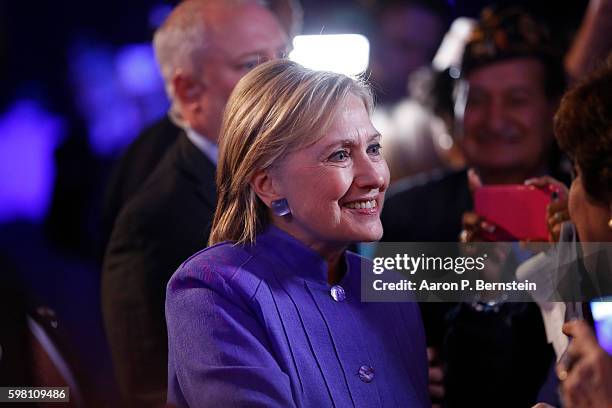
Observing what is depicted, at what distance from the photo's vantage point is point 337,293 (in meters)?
1.84

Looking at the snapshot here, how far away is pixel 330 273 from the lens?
1.89 meters

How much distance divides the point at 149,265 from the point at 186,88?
0.55 meters

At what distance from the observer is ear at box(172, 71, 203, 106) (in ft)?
8.38

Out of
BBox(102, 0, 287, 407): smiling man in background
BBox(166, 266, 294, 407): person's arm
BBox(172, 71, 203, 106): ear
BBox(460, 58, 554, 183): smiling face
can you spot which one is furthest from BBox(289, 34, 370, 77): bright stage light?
BBox(166, 266, 294, 407): person's arm

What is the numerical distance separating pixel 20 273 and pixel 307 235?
1.01 meters

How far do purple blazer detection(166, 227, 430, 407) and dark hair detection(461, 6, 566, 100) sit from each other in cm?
129

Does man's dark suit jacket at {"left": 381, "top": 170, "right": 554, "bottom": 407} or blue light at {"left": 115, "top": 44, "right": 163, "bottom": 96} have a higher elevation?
blue light at {"left": 115, "top": 44, "right": 163, "bottom": 96}

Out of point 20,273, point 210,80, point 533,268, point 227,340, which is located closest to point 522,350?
point 533,268

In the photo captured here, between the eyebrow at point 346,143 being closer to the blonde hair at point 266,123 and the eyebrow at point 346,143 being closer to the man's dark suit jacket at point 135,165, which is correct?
the blonde hair at point 266,123

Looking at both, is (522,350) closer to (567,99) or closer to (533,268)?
(533,268)

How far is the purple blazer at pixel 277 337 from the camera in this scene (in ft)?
5.39

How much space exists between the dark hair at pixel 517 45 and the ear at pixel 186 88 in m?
0.94

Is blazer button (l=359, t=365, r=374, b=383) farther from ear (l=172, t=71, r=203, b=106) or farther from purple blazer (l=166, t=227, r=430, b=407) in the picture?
ear (l=172, t=71, r=203, b=106)

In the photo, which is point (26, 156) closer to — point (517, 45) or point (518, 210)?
point (518, 210)
